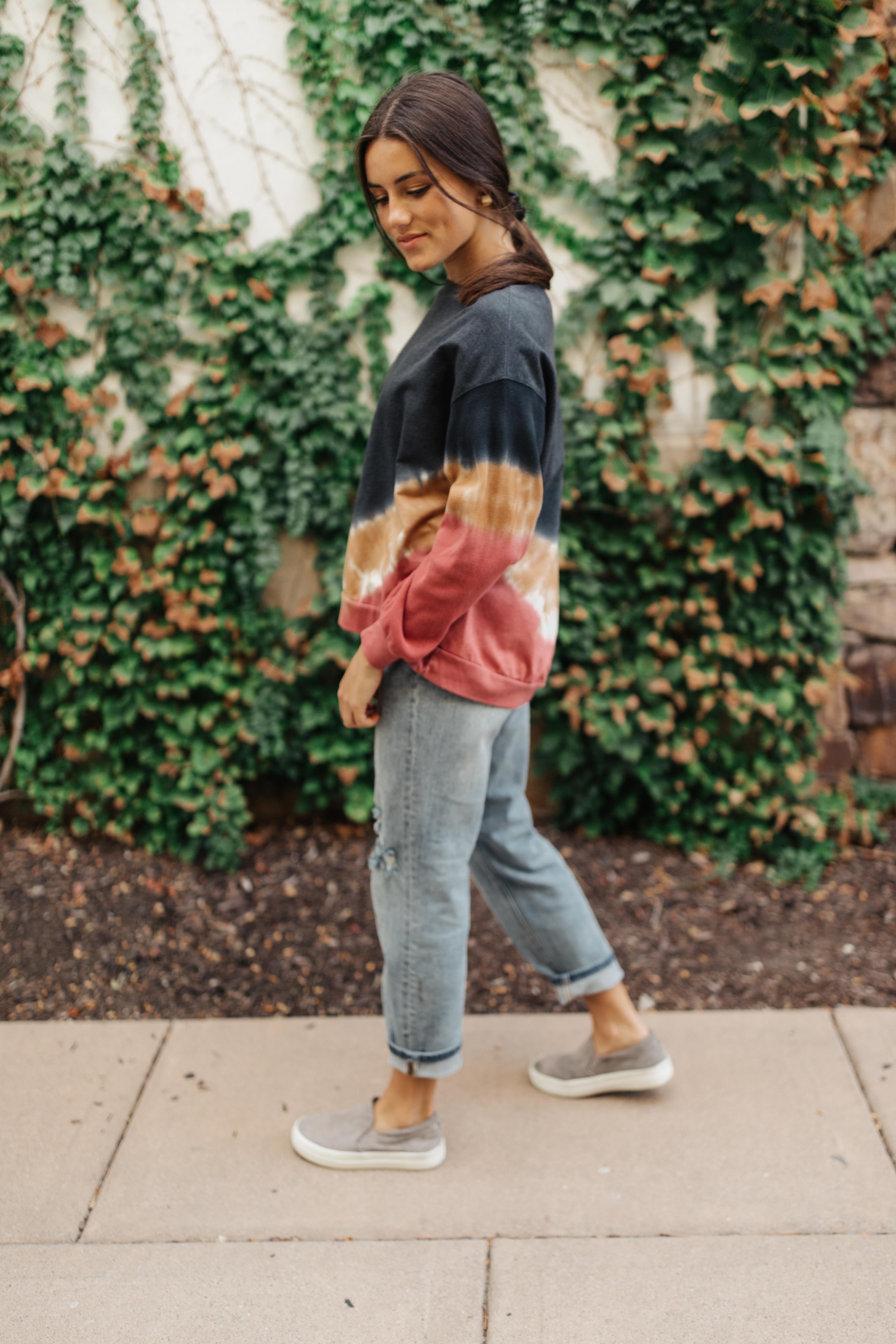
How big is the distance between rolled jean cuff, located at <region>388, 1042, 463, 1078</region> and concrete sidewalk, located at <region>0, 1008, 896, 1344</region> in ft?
0.71

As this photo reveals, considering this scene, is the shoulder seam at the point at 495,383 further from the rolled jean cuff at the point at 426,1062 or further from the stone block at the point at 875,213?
the stone block at the point at 875,213

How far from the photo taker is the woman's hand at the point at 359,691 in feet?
6.22

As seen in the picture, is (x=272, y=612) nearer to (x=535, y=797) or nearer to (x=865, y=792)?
(x=535, y=797)

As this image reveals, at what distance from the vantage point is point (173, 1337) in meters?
1.74

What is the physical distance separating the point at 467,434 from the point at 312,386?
1.48 m

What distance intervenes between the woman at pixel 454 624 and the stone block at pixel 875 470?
1.49 m

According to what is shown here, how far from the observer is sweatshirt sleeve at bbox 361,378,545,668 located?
165 centimetres

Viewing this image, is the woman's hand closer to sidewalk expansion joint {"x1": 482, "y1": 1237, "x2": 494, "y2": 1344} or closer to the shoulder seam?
the shoulder seam

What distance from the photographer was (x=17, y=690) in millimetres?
3285

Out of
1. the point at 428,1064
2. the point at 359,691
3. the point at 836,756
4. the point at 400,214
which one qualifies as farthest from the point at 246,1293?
the point at 836,756

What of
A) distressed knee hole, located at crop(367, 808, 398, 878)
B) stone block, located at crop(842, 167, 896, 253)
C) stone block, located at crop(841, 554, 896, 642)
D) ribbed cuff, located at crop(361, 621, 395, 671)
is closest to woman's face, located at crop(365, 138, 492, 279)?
ribbed cuff, located at crop(361, 621, 395, 671)

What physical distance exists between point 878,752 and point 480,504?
2.15 meters

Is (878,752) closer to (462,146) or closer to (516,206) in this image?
(516,206)

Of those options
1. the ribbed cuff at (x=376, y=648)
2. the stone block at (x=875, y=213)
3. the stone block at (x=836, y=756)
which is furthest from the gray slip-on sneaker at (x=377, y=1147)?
the stone block at (x=875, y=213)
